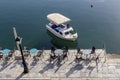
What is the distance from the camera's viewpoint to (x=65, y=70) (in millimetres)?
29844

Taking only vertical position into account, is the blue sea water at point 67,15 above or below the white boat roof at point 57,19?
below

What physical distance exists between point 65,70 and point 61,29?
15.6 metres

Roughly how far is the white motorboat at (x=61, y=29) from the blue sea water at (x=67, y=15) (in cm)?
128

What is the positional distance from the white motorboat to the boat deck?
37.7 ft

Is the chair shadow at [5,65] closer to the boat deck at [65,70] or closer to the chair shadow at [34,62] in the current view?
the boat deck at [65,70]

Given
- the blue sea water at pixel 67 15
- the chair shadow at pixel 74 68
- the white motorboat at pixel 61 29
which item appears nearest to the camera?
the chair shadow at pixel 74 68

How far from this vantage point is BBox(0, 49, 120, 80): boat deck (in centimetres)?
2875

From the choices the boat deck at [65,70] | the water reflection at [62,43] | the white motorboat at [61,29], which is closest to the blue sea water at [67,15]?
the water reflection at [62,43]

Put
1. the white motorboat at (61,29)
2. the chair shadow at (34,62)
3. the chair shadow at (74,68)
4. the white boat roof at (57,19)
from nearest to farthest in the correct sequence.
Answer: the chair shadow at (74,68), the chair shadow at (34,62), the white motorboat at (61,29), the white boat roof at (57,19)

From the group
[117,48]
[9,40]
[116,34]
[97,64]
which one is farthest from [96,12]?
[97,64]

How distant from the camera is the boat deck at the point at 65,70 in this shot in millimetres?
28750

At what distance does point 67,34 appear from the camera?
43.8 metres

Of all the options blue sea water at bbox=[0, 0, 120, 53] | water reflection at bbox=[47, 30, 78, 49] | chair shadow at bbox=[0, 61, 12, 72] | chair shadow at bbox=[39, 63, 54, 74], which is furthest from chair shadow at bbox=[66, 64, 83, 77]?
water reflection at bbox=[47, 30, 78, 49]

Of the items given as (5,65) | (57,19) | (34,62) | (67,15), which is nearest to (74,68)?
(34,62)
